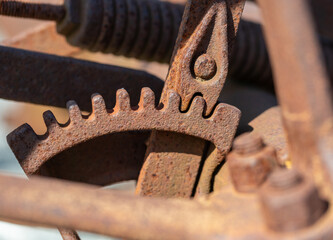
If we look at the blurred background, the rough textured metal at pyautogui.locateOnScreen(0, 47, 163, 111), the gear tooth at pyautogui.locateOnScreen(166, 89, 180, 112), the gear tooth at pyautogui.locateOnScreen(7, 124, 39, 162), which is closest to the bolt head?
the gear tooth at pyautogui.locateOnScreen(166, 89, 180, 112)

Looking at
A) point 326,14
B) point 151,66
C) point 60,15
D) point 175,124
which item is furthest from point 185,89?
point 326,14

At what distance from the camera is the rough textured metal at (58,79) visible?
1.30m

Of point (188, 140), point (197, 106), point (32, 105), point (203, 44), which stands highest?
point (203, 44)

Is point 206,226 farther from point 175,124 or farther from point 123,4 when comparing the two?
point 123,4

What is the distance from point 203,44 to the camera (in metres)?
1.13

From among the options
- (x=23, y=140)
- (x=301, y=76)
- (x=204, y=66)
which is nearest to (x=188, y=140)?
(x=204, y=66)

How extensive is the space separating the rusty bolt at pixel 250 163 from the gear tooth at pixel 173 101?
12.6 inches

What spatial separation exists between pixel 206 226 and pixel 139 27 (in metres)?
1.02

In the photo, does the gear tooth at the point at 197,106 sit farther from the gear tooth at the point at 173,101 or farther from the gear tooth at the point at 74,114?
the gear tooth at the point at 74,114

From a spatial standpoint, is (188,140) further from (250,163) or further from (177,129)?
(250,163)

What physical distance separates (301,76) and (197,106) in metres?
0.46

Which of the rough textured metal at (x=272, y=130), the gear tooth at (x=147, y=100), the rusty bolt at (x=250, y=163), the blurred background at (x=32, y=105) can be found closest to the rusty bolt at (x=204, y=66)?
the gear tooth at (x=147, y=100)

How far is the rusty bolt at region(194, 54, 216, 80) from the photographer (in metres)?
1.13

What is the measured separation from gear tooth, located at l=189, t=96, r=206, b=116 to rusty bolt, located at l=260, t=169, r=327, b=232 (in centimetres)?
48
